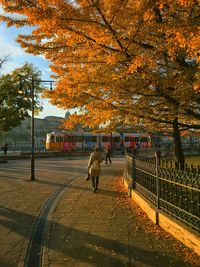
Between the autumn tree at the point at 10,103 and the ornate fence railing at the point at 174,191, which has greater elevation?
the autumn tree at the point at 10,103

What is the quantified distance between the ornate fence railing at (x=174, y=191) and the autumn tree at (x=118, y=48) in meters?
1.75

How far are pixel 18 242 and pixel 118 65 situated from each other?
444 centimetres

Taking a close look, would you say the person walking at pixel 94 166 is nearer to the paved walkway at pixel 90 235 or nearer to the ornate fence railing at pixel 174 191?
the paved walkway at pixel 90 235

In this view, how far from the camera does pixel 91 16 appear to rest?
21.2 feet

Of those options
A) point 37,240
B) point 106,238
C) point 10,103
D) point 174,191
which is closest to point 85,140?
point 10,103

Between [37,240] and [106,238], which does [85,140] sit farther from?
[106,238]

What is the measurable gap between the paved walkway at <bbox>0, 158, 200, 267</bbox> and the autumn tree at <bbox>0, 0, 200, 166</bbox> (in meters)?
2.83

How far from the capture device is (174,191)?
6.71 meters

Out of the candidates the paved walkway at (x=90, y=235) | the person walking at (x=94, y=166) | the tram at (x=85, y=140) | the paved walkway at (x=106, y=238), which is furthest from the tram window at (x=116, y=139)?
the paved walkway at (x=106, y=238)

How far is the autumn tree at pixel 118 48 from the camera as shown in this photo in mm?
6254

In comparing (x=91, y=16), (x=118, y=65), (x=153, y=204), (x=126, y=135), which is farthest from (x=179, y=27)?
(x=126, y=135)

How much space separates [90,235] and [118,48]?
383cm

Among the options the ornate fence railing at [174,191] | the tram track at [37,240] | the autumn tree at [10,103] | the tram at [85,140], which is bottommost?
the tram track at [37,240]

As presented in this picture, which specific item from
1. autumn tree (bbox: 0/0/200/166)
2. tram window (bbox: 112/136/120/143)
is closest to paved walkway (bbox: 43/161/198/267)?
autumn tree (bbox: 0/0/200/166)
